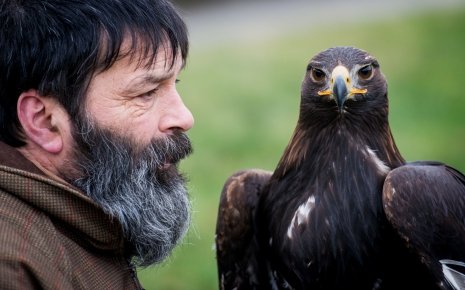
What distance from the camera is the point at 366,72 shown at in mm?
4414

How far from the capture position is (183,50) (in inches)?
153

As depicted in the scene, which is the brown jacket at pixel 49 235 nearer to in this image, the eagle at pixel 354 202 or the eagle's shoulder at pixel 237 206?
the eagle at pixel 354 202

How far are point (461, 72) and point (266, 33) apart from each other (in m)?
4.23

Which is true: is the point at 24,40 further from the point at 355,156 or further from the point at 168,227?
the point at 355,156

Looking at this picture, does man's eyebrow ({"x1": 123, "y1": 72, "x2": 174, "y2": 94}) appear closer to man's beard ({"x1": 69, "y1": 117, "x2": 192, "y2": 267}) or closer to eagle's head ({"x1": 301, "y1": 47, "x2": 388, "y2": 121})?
man's beard ({"x1": 69, "y1": 117, "x2": 192, "y2": 267})

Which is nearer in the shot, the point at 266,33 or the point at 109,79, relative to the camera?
the point at 109,79

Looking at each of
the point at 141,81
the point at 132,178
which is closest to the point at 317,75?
the point at 141,81

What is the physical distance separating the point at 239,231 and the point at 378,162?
0.88 meters

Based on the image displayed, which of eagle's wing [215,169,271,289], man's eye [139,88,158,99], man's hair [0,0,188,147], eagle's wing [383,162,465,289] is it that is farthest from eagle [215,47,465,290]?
man's hair [0,0,188,147]

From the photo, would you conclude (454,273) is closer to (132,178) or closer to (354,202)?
(354,202)

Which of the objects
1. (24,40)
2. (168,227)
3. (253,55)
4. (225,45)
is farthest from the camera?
(225,45)

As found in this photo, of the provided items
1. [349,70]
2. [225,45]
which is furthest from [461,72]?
[349,70]

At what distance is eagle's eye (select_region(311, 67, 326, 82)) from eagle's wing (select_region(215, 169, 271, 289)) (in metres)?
0.70

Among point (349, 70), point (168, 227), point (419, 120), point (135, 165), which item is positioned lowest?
point (419, 120)
